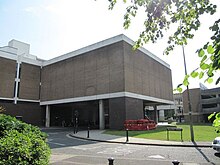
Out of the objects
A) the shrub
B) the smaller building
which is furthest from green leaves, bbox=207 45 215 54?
the smaller building

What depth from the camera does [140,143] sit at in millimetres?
15312

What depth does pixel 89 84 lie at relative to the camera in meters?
35.4

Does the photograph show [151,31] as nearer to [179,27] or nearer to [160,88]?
[179,27]

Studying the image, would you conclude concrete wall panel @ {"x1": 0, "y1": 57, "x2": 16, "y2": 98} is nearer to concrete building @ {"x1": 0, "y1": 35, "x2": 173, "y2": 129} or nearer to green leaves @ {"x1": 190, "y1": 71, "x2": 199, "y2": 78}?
concrete building @ {"x1": 0, "y1": 35, "x2": 173, "y2": 129}

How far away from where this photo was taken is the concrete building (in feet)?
105

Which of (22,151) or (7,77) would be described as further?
(7,77)

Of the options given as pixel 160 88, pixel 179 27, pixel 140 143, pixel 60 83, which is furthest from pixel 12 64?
pixel 179 27

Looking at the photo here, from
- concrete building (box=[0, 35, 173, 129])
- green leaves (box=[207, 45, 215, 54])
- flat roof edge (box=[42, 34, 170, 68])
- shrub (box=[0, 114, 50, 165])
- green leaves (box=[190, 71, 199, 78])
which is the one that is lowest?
shrub (box=[0, 114, 50, 165])

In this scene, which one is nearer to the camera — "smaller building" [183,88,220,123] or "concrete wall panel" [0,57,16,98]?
"concrete wall panel" [0,57,16,98]

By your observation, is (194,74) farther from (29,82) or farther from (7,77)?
(29,82)

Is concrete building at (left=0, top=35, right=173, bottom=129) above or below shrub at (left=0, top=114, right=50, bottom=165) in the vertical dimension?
above

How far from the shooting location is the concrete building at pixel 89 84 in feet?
105

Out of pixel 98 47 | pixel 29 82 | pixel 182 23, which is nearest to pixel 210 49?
pixel 182 23

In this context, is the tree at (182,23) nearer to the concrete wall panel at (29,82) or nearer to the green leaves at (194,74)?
the green leaves at (194,74)
